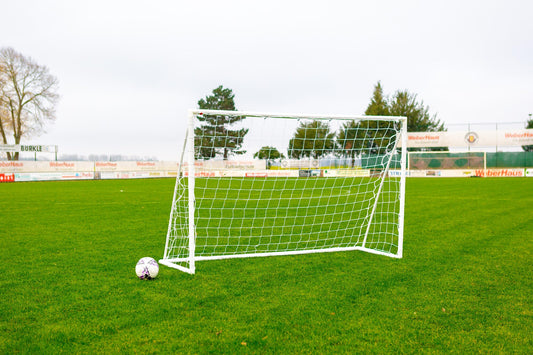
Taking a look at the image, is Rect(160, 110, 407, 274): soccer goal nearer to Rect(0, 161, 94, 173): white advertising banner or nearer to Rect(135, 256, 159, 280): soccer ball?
Rect(135, 256, 159, 280): soccer ball

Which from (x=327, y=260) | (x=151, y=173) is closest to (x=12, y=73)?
(x=151, y=173)

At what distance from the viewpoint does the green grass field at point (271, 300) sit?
306 cm

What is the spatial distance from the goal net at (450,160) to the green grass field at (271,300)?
Result: 3362 centimetres

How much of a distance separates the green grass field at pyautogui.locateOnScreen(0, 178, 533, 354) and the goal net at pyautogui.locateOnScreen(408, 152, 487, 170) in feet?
110

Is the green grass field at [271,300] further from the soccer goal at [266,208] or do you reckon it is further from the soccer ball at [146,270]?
the soccer goal at [266,208]

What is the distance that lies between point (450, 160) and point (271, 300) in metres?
38.4

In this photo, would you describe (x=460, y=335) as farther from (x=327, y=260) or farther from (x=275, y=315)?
(x=327, y=260)

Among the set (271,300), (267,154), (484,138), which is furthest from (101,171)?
(484,138)

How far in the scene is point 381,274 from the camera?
4934mm

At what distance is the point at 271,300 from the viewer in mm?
3980

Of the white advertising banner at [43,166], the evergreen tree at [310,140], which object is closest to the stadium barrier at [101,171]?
the white advertising banner at [43,166]

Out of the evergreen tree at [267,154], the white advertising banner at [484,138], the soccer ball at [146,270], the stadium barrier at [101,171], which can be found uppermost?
the white advertising banner at [484,138]

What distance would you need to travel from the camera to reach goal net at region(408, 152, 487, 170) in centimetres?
3806

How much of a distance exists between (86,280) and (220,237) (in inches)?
120
